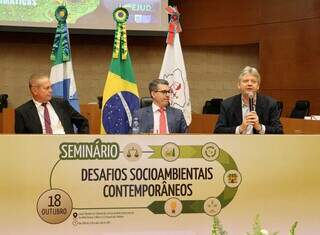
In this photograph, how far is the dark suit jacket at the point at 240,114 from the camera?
354cm

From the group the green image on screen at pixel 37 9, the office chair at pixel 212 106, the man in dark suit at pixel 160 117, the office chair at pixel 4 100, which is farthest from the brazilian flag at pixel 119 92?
the office chair at pixel 212 106

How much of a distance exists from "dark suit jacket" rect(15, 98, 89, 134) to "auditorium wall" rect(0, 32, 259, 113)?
6.24 meters

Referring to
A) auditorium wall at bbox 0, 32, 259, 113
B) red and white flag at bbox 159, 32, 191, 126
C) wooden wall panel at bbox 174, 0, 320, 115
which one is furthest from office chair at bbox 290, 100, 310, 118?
red and white flag at bbox 159, 32, 191, 126

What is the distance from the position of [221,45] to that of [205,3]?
92cm

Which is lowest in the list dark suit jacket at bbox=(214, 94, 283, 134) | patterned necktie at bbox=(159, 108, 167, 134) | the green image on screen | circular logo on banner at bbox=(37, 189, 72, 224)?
circular logo on banner at bbox=(37, 189, 72, 224)

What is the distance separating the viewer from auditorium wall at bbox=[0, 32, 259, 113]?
10.2 metres

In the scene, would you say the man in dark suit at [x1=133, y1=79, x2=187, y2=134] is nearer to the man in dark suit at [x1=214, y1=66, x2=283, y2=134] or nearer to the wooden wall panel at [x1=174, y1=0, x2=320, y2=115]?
the man in dark suit at [x1=214, y1=66, x2=283, y2=134]

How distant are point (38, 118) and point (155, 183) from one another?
1951 millimetres

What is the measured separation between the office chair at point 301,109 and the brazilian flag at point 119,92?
3.64 meters

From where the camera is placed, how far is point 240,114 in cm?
359

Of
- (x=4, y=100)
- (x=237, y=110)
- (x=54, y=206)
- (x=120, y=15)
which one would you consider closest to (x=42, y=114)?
(x=237, y=110)

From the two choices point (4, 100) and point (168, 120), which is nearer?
point (168, 120)

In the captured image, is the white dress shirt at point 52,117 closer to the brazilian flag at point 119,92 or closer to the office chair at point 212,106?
the brazilian flag at point 119,92

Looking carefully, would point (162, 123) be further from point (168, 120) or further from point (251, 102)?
point (251, 102)
